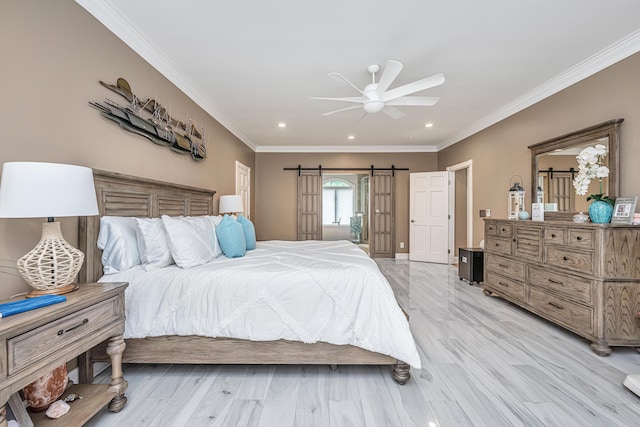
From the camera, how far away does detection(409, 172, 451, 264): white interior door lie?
19.6ft

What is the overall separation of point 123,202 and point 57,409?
4.44 ft

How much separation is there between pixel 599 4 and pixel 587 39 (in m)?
0.53

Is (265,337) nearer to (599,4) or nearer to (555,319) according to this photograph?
(555,319)

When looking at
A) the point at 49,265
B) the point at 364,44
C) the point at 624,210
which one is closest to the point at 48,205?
the point at 49,265

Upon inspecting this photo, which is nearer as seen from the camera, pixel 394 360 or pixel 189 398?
pixel 189 398

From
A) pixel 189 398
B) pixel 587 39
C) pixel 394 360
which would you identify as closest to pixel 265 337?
pixel 189 398

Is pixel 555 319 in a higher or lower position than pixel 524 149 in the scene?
lower

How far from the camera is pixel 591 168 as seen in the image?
8.83 ft

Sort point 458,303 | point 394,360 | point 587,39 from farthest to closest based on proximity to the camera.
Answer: point 458,303, point 587,39, point 394,360

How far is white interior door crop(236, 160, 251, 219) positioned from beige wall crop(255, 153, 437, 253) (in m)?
0.69

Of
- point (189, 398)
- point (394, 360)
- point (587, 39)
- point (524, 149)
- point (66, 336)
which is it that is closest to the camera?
point (66, 336)

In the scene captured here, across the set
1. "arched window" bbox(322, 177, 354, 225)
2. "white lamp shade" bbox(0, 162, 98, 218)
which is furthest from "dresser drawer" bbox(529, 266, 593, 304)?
"arched window" bbox(322, 177, 354, 225)

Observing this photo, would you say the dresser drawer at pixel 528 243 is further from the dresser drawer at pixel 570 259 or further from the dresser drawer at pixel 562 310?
the dresser drawer at pixel 562 310

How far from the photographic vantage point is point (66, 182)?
129 centimetres
